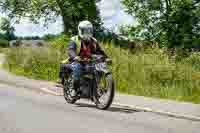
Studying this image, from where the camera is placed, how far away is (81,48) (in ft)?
49.0

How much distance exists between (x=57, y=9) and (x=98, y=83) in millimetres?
45567

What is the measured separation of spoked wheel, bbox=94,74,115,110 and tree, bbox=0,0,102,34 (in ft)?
141

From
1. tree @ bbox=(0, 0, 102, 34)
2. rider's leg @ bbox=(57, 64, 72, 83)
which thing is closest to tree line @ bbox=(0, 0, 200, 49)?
tree @ bbox=(0, 0, 102, 34)

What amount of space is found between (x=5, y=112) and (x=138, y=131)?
12.7 feet

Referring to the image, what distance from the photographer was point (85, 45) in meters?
15.0

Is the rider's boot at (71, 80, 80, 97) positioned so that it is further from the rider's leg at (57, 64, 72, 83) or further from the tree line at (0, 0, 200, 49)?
the tree line at (0, 0, 200, 49)

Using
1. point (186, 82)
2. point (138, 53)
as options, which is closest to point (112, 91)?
point (186, 82)

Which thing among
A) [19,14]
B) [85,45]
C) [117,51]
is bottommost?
[19,14]

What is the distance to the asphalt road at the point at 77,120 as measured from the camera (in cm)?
1129

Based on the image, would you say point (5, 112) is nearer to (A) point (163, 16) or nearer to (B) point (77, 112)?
(B) point (77, 112)

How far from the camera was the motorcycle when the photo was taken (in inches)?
560

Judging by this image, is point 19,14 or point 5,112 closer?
point 5,112

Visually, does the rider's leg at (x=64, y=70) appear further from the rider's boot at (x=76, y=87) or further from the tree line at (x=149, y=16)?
the tree line at (x=149, y=16)

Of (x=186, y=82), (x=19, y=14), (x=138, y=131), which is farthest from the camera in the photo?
(x=19, y=14)
